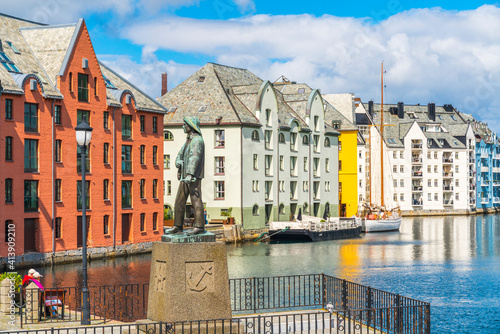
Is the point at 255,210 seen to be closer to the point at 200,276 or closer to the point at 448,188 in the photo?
the point at 200,276

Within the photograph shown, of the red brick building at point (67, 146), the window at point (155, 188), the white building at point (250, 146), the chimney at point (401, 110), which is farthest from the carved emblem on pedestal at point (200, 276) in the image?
the chimney at point (401, 110)

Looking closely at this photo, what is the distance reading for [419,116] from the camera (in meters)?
163

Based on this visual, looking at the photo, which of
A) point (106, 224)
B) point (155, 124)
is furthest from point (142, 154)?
point (106, 224)

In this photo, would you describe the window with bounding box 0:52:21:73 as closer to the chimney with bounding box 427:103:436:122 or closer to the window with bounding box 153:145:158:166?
the window with bounding box 153:145:158:166

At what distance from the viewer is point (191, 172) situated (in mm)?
22109

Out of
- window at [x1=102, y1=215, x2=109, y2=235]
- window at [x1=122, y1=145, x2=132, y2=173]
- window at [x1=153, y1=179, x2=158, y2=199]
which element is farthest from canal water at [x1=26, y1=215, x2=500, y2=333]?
window at [x1=153, y1=179, x2=158, y2=199]

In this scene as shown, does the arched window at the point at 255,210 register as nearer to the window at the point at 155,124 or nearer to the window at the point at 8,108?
the window at the point at 155,124

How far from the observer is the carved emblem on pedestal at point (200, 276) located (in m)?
21.0

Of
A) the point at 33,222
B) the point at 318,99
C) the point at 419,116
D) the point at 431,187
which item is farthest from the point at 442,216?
the point at 33,222

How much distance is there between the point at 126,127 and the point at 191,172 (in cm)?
4510

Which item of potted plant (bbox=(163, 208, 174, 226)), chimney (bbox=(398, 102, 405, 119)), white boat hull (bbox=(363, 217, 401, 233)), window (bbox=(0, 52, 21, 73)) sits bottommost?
white boat hull (bbox=(363, 217, 401, 233))

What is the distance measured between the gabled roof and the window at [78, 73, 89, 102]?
2501 centimetres

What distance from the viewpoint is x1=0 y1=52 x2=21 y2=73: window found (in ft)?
182

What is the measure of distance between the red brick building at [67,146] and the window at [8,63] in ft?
0.34
